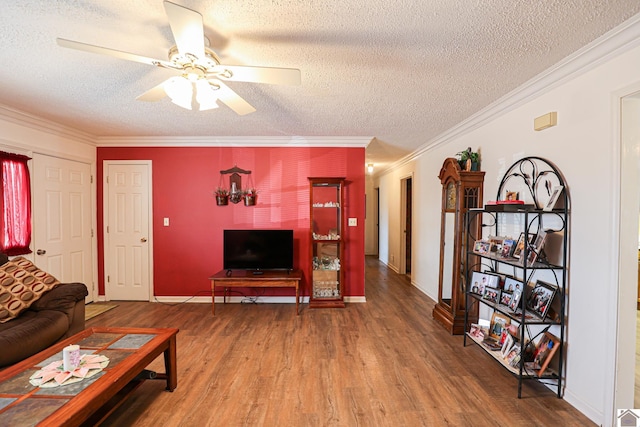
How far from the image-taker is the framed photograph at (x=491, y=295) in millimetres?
2545

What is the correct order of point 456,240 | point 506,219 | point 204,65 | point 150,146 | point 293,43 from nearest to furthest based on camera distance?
point 204,65, point 293,43, point 506,219, point 456,240, point 150,146

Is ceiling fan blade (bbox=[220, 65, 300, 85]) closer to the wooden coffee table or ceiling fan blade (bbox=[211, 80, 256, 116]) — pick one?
ceiling fan blade (bbox=[211, 80, 256, 116])

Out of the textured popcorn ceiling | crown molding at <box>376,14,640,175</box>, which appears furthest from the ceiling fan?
crown molding at <box>376,14,640,175</box>

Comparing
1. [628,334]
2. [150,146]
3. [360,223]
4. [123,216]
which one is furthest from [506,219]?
[123,216]

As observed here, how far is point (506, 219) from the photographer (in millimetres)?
2736

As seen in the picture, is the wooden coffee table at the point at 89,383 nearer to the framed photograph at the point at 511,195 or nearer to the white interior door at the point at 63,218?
the white interior door at the point at 63,218

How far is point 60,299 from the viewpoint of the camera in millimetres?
2500

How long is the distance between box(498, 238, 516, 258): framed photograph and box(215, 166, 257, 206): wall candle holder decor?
3119 mm

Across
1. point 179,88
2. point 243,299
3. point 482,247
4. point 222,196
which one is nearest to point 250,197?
point 222,196

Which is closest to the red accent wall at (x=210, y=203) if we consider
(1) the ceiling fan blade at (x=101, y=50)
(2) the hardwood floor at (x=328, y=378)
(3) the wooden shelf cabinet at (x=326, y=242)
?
(3) the wooden shelf cabinet at (x=326, y=242)

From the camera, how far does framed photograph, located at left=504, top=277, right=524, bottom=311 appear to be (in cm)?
228

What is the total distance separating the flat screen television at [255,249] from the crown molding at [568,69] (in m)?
2.75

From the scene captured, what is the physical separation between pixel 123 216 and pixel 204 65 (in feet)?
11.6

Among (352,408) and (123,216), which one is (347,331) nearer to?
(352,408)
